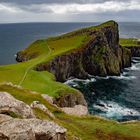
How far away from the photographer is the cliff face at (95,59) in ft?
458

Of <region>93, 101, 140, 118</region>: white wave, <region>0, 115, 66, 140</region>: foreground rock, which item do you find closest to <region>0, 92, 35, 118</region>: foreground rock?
<region>0, 115, 66, 140</region>: foreground rock

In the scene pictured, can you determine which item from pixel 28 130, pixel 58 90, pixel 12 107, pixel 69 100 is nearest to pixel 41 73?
pixel 58 90

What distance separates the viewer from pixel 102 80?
471 feet

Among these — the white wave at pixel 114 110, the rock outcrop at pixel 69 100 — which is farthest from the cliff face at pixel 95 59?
the rock outcrop at pixel 69 100

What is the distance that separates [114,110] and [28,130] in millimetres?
74648

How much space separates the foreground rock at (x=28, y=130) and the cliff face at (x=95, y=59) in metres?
99.2

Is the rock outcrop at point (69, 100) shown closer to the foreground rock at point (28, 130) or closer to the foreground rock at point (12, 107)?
the foreground rock at point (12, 107)

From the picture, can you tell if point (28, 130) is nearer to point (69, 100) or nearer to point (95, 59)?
point (69, 100)

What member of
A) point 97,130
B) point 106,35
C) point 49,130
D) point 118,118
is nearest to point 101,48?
point 106,35

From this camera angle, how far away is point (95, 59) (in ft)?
526

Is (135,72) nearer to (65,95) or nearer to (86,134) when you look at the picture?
(65,95)

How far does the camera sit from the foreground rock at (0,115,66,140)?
79.4 feet

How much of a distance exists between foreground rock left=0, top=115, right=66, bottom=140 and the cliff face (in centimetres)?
9919

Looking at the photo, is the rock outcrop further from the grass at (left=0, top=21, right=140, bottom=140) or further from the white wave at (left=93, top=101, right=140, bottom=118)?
the white wave at (left=93, top=101, right=140, bottom=118)
